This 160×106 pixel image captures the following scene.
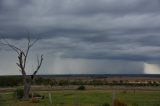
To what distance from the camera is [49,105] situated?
131 ft

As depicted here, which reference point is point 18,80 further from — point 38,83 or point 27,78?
point 27,78

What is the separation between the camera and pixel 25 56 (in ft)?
188

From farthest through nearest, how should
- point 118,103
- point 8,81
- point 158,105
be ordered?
point 8,81, point 158,105, point 118,103

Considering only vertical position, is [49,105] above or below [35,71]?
below

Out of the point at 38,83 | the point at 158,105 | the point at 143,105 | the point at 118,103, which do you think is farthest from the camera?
the point at 38,83

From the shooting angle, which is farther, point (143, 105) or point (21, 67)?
point (21, 67)

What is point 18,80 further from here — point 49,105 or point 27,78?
point 49,105

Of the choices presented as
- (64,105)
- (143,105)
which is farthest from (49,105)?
(143,105)

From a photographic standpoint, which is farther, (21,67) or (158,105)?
(21,67)

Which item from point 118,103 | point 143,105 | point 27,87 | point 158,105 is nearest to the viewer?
point 118,103

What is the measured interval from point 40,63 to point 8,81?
5568 cm

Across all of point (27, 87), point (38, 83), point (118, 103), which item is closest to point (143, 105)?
point (118, 103)

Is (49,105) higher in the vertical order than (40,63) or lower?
lower

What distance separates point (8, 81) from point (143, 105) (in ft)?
251
